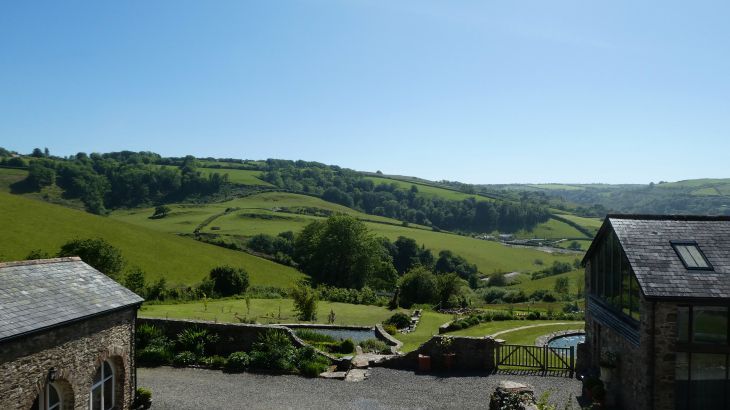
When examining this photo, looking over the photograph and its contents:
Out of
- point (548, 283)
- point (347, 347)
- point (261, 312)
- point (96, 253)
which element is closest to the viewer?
point (347, 347)

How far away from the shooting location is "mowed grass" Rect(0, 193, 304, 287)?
2126 inches

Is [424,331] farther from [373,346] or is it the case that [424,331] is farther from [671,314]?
[671,314]

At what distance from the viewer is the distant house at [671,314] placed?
15133 millimetres

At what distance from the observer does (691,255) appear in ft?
54.9

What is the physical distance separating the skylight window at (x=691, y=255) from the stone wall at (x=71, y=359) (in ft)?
57.6

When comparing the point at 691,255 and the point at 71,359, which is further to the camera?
the point at 691,255

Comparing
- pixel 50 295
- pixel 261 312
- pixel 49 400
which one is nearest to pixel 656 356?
pixel 49 400

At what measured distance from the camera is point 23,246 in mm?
51812

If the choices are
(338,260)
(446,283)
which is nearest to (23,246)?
(338,260)

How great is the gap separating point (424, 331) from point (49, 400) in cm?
2449

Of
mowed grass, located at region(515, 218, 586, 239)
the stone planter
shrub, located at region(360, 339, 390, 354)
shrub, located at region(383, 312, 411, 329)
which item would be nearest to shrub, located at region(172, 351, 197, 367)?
shrub, located at region(360, 339, 390, 354)

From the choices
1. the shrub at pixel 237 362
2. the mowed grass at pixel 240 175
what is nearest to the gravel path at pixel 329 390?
the shrub at pixel 237 362

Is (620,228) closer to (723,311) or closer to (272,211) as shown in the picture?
(723,311)

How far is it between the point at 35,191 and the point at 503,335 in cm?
10334
